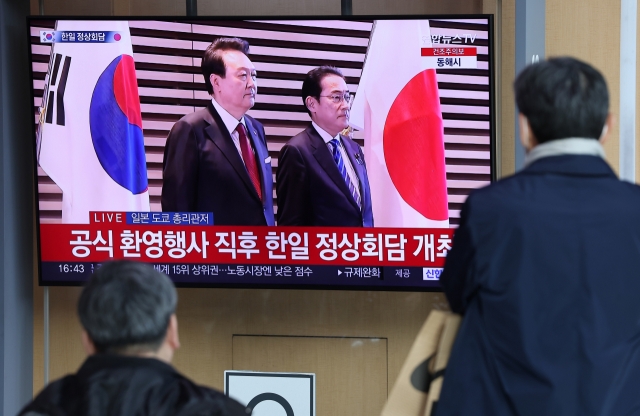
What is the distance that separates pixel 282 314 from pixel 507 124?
136 centimetres

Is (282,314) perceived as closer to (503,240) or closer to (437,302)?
(437,302)

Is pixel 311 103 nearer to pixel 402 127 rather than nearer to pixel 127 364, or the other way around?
pixel 402 127

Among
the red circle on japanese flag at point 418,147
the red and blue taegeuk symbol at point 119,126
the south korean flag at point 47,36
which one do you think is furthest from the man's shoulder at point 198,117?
the red circle on japanese flag at point 418,147

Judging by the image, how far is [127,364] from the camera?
1.53m

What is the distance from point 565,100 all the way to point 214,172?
7.14ft

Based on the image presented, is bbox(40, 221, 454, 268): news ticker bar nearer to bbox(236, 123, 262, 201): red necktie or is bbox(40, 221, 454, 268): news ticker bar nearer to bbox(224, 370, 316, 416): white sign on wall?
bbox(236, 123, 262, 201): red necktie

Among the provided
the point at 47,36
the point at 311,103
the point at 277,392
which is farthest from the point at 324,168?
the point at 47,36

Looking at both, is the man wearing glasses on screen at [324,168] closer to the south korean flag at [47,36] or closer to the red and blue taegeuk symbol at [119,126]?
the red and blue taegeuk symbol at [119,126]

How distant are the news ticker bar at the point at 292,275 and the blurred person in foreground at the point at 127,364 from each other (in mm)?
1911

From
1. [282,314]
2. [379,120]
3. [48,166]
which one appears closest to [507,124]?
[379,120]

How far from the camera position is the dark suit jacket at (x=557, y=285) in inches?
63.3

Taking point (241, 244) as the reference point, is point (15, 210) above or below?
above

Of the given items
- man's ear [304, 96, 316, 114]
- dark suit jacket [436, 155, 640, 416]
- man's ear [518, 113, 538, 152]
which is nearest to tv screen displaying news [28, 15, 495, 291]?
man's ear [304, 96, 316, 114]

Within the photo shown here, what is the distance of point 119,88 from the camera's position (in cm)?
365
